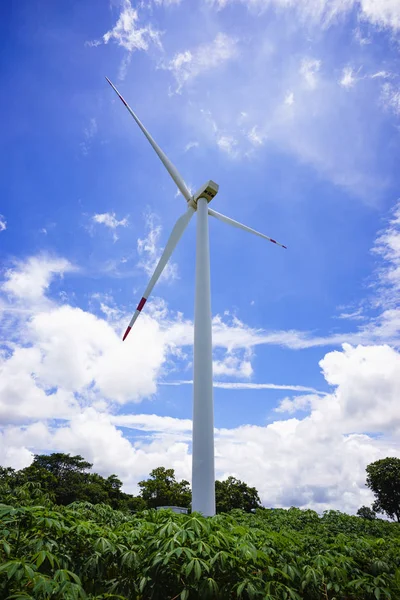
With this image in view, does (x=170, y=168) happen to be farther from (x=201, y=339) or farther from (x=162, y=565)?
(x=162, y=565)

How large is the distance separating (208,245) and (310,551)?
1305cm

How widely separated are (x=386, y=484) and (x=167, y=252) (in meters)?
52.3

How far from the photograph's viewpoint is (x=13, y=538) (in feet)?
14.6

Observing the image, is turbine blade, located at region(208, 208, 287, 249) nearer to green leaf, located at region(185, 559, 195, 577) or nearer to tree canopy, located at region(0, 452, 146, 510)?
green leaf, located at region(185, 559, 195, 577)

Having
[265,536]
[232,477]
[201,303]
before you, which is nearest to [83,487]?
[232,477]

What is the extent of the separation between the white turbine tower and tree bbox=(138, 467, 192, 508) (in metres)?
39.3

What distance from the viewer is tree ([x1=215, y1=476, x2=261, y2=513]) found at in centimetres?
4406

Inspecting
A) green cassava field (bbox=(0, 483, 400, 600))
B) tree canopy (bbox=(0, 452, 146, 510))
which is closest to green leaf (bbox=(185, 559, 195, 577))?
green cassava field (bbox=(0, 483, 400, 600))

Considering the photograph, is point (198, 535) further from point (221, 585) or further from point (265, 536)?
point (265, 536)

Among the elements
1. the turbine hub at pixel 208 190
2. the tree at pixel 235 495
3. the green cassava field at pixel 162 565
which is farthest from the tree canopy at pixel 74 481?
the green cassava field at pixel 162 565

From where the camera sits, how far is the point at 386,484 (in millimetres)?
52875

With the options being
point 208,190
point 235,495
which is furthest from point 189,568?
point 235,495

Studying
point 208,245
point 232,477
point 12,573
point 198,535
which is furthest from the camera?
point 232,477

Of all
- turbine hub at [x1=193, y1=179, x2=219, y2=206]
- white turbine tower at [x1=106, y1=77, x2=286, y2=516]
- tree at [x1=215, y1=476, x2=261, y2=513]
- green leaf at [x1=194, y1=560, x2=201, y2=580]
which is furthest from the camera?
tree at [x1=215, y1=476, x2=261, y2=513]
